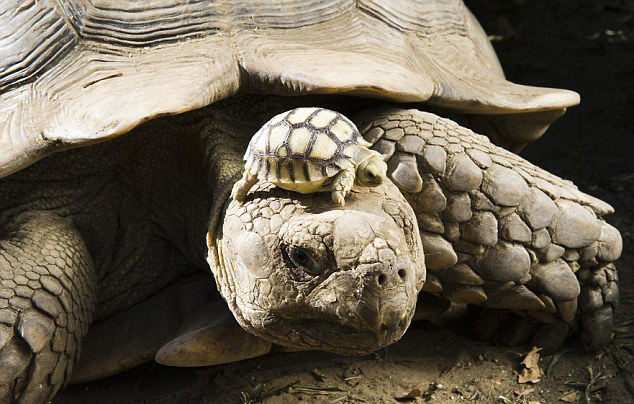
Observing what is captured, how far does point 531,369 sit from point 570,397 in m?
0.20

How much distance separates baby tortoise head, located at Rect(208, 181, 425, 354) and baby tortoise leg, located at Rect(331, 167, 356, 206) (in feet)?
0.10

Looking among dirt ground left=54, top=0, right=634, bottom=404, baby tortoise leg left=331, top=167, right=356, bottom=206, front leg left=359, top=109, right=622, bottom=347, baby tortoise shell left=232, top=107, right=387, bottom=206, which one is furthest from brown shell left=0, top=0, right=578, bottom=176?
dirt ground left=54, top=0, right=634, bottom=404

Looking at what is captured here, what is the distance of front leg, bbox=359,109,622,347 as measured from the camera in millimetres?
2938

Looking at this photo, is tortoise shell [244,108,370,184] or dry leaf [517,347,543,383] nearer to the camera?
tortoise shell [244,108,370,184]

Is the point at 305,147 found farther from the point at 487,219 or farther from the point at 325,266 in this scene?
the point at 487,219

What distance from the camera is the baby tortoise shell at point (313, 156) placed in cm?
222

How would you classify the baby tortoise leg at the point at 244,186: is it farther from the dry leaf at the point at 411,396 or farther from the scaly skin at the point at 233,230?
the dry leaf at the point at 411,396

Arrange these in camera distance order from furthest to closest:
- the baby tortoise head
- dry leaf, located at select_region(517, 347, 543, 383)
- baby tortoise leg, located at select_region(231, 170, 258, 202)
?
dry leaf, located at select_region(517, 347, 543, 383) → baby tortoise leg, located at select_region(231, 170, 258, 202) → the baby tortoise head

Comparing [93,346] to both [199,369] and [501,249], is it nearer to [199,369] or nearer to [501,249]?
[199,369]

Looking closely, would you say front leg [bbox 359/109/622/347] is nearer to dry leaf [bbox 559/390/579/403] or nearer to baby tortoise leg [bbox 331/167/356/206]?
dry leaf [bbox 559/390/579/403]

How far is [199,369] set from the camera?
3215mm

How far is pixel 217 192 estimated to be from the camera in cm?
278

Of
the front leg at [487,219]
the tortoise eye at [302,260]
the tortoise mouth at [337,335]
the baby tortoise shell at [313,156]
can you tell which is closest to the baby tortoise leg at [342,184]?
the baby tortoise shell at [313,156]

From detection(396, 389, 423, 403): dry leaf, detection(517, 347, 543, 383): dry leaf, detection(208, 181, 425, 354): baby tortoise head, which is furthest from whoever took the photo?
detection(517, 347, 543, 383): dry leaf
